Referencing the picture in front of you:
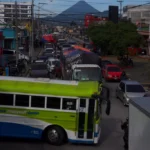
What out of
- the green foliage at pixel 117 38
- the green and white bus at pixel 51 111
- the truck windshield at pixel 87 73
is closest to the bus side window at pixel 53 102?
the green and white bus at pixel 51 111

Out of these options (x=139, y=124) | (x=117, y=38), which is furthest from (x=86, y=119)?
(x=117, y=38)

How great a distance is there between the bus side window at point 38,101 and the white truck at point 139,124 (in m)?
7.98

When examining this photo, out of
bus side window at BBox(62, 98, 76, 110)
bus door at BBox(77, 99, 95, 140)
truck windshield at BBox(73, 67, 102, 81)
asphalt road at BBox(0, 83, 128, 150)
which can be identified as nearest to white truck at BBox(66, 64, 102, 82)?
truck windshield at BBox(73, 67, 102, 81)

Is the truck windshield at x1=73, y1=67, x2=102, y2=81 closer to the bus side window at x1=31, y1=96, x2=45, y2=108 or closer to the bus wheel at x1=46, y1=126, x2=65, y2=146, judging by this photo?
the bus side window at x1=31, y1=96, x2=45, y2=108

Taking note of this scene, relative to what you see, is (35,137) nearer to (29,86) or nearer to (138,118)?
(29,86)

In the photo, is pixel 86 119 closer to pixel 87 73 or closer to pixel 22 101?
pixel 22 101

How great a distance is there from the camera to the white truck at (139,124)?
21.2ft

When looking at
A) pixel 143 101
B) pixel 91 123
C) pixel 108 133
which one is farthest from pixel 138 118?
pixel 108 133

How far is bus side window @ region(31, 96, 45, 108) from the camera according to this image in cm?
1552

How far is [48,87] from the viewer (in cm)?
1559

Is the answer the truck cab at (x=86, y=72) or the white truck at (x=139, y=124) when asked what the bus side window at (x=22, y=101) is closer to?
the white truck at (x=139, y=124)

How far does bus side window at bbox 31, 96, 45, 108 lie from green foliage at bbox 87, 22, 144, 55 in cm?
3602

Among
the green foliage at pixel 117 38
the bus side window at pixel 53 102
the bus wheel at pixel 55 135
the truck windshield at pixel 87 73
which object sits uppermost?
the green foliage at pixel 117 38

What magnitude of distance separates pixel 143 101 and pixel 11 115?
8.69m
